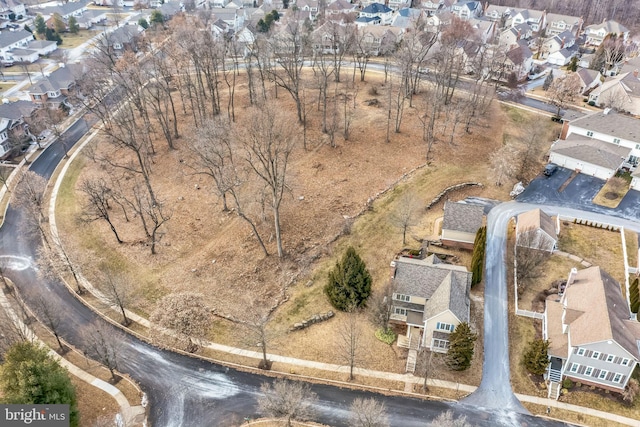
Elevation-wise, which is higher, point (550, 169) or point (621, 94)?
point (621, 94)

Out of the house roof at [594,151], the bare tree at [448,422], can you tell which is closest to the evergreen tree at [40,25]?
the house roof at [594,151]

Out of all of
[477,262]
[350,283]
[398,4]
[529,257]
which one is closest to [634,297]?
[529,257]

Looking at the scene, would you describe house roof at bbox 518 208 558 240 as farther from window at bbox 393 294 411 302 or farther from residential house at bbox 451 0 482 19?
residential house at bbox 451 0 482 19

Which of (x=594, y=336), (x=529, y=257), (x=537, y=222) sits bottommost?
(x=529, y=257)

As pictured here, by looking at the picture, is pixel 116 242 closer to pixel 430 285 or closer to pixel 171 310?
pixel 171 310

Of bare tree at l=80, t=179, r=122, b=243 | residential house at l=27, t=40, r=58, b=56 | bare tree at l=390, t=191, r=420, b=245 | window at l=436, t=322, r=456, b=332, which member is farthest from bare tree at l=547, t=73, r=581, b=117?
residential house at l=27, t=40, r=58, b=56

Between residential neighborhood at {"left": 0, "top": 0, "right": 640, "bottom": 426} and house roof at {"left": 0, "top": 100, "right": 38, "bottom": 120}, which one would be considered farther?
house roof at {"left": 0, "top": 100, "right": 38, "bottom": 120}

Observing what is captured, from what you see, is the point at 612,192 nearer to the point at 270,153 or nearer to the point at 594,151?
the point at 594,151
